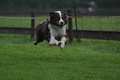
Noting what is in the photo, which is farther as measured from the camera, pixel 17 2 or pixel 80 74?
pixel 17 2

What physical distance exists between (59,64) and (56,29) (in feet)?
5.06

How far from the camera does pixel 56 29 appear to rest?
32.0ft

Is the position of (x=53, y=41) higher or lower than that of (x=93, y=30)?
higher

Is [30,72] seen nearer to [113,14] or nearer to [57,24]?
[57,24]

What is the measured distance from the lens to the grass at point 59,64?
692 cm

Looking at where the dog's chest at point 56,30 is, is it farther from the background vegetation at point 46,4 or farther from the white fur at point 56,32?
the background vegetation at point 46,4

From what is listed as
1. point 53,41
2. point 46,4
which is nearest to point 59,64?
point 53,41

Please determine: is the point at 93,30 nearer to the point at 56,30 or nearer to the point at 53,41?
the point at 56,30

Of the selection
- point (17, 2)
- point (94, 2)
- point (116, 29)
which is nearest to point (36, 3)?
point (17, 2)

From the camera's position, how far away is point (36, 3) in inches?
2124

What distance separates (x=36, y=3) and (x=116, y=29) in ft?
136

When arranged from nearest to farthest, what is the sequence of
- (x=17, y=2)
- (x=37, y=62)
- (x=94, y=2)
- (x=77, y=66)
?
(x=77, y=66) → (x=37, y=62) → (x=17, y=2) → (x=94, y=2)

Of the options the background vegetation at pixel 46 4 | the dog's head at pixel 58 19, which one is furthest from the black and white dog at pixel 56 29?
the background vegetation at pixel 46 4

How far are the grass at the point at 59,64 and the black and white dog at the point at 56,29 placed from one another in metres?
0.53
